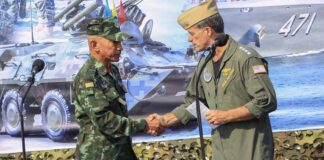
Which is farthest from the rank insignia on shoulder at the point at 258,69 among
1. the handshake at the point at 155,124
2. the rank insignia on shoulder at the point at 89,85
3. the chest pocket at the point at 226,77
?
the rank insignia on shoulder at the point at 89,85

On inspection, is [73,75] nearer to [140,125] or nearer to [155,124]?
[155,124]

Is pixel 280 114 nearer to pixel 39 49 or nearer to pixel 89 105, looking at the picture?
pixel 39 49

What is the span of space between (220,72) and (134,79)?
2.35 m

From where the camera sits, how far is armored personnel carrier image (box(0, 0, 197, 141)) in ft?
20.2

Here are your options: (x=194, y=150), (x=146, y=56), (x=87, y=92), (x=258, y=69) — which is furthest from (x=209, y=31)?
(x=194, y=150)

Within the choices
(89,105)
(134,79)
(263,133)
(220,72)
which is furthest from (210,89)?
(134,79)

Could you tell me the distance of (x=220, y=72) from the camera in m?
4.00

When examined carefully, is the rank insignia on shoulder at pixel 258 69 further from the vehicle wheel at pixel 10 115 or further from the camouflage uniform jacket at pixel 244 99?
the vehicle wheel at pixel 10 115

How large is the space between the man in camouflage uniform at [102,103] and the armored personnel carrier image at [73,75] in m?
2.09

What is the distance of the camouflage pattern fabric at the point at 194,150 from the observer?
627 centimetres

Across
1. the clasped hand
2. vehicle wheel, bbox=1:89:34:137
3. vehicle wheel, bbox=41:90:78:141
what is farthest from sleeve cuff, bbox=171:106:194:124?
vehicle wheel, bbox=1:89:34:137

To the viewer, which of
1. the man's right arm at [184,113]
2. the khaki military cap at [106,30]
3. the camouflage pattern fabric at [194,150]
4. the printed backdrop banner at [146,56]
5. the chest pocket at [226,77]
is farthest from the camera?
the camouflage pattern fabric at [194,150]

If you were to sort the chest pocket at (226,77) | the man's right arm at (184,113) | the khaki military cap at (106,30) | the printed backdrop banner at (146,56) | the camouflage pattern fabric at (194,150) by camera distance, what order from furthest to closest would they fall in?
the camouflage pattern fabric at (194,150)
the printed backdrop banner at (146,56)
the man's right arm at (184,113)
the khaki military cap at (106,30)
the chest pocket at (226,77)

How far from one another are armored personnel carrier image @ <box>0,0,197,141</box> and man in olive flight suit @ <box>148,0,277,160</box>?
225 cm
